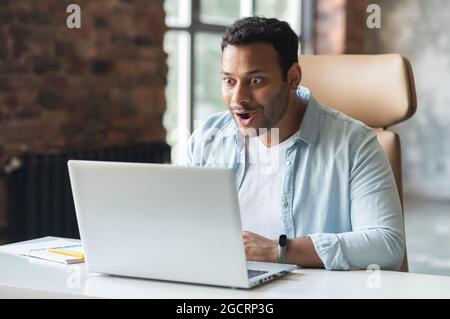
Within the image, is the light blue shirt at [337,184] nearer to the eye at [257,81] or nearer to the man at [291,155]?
the man at [291,155]

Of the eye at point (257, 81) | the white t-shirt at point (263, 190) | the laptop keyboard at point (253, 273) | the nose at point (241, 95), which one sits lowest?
the laptop keyboard at point (253, 273)

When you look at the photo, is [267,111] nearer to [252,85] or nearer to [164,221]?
[252,85]

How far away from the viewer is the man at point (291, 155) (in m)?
1.97

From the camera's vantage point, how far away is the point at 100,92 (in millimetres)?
3963

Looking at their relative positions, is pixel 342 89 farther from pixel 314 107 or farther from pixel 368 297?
pixel 368 297

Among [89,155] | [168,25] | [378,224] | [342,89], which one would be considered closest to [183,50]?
[168,25]

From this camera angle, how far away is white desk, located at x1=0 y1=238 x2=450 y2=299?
1535 mm

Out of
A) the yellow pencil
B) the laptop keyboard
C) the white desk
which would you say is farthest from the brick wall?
the laptop keyboard

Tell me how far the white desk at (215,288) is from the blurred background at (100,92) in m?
1.75

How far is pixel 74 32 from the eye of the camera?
12.4ft

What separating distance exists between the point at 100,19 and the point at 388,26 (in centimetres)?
388

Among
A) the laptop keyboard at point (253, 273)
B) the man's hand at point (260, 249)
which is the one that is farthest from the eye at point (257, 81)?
the laptop keyboard at point (253, 273)

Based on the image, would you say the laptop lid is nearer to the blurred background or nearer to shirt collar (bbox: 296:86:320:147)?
shirt collar (bbox: 296:86:320:147)

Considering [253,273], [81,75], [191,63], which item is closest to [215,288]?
[253,273]
